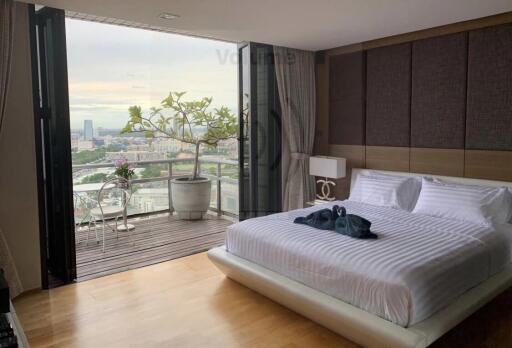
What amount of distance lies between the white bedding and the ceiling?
74.3 inches

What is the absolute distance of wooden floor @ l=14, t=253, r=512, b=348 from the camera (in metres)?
2.68

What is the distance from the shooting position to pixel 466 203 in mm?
3562

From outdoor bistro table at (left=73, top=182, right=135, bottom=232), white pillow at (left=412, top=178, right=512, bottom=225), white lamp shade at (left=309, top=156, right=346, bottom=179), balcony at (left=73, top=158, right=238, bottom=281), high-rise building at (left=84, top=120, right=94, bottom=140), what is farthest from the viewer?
high-rise building at (left=84, top=120, right=94, bottom=140)

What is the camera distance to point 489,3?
3.27 metres

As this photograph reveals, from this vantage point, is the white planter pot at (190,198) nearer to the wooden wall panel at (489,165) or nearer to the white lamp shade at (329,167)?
the white lamp shade at (329,167)

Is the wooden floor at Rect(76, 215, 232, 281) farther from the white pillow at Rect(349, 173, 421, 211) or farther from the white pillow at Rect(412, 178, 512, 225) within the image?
the white pillow at Rect(412, 178, 512, 225)

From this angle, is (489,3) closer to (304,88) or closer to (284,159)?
(304,88)

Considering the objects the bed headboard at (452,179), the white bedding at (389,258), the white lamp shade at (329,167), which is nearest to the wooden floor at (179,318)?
the white bedding at (389,258)

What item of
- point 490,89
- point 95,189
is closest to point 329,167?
point 490,89

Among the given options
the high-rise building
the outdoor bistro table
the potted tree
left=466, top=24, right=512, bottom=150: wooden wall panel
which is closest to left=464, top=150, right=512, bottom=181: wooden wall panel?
left=466, top=24, right=512, bottom=150: wooden wall panel

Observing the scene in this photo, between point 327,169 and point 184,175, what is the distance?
9.11ft

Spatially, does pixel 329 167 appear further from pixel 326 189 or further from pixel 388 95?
pixel 388 95

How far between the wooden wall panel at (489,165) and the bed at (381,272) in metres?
0.13

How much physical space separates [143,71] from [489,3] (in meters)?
4.43
